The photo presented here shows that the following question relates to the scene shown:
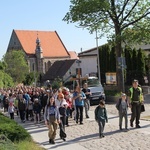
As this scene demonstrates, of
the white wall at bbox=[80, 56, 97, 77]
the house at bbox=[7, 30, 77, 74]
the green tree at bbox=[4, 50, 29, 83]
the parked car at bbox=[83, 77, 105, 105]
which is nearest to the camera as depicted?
the parked car at bbox=[83, 77, 105, 105]

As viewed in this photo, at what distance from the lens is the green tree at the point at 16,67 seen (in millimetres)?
84194

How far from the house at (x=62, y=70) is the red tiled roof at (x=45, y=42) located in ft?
37.2

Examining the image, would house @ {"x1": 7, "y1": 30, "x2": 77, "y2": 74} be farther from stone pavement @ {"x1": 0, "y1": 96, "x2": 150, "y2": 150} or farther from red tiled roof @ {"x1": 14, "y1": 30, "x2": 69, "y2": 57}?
stone pavement @ {"x1": 0, "y1": 96, "x2": 150, "y2": 150}

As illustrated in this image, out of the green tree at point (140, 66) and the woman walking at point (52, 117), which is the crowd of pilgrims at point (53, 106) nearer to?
the woman walking at point (52, 117)

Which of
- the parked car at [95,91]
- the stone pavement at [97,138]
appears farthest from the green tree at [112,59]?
the stone pavement at [97,138]

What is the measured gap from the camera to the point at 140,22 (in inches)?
1220

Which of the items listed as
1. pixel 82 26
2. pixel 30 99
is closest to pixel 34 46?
pixel 82 26

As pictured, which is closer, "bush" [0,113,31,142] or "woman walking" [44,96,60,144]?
"bush" [0,113,31,142]

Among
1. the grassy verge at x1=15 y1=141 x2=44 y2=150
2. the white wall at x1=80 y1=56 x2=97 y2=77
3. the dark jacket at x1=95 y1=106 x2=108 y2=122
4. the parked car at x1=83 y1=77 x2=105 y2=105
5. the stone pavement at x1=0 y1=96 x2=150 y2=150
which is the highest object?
the white wall at x1=80 y1=56 x2=97 y2=77

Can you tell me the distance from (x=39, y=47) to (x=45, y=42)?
20.0 feet

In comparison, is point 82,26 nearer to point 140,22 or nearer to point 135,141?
point 140,22

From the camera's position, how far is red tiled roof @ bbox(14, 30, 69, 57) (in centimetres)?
10950

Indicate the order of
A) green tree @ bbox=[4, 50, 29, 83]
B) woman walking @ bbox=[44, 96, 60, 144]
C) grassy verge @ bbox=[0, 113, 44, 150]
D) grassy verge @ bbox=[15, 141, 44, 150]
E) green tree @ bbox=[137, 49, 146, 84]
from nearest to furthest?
grassy verge @ bbox=[15, 141, 44, 150] → grassy verge @ bbox=[0, 113, 44, 150] → woman walking @ bbox=[44, 96, 60, 144] → green tree @ bbox=[137, 49, 146, 84] → green tree @ bbox=[4, 50, 29, 83]

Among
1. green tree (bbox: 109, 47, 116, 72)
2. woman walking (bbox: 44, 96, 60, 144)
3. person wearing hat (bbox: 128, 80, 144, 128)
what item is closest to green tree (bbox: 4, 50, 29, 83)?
green tree (bbox: 109, 47, 116, 72)
